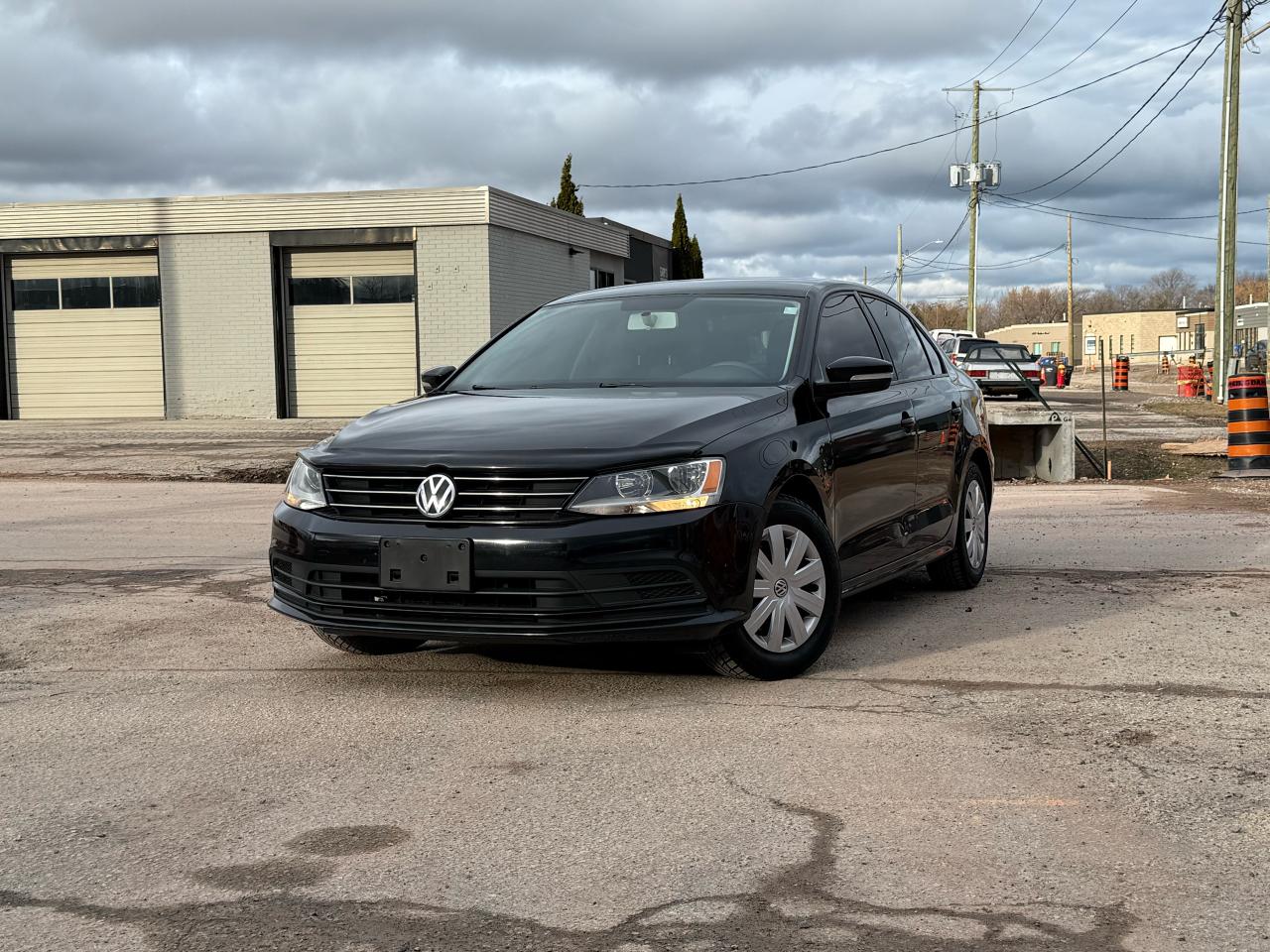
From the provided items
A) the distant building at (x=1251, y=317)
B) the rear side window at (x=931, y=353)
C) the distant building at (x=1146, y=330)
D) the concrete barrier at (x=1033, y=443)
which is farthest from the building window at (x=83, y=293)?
the distant building at (x=1146, y=330)

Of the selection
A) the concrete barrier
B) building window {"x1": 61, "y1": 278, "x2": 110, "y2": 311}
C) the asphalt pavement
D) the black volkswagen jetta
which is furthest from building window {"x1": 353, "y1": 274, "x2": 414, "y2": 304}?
the black volkswagen jetta

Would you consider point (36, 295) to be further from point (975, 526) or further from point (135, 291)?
point (975, 526)

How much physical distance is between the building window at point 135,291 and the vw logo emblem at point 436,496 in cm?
2967

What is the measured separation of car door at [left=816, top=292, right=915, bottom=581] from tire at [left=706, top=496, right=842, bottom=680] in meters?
0.35

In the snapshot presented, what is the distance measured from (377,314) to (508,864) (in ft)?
97.0

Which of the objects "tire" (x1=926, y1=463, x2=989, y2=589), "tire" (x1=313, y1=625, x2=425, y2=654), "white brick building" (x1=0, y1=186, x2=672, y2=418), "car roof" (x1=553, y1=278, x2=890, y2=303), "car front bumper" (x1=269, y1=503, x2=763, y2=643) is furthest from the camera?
"white brick building" (x1=0, y1=186, x2=672, y2=418)

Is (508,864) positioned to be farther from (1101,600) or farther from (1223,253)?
(1223,253)

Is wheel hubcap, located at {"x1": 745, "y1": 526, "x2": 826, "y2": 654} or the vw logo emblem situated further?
wheel hubcap, located at {"x1": 745, "y1": 526, "x2": 826, "y2": 654}

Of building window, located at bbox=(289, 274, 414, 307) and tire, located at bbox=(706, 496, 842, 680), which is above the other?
building window, located at bbox=(289, 274, 414, 307)

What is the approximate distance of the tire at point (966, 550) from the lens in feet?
25.4

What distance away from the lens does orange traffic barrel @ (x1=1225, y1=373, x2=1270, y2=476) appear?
47.6 feet

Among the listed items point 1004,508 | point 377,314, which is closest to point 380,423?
point 1004,508

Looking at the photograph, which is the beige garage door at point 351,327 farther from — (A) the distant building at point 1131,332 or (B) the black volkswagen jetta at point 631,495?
(A) the distant building at point 1131,332

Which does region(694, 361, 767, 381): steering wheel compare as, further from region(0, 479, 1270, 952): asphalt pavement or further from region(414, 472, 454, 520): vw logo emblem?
region(414, 472, 454, 520): vw logo emblem
